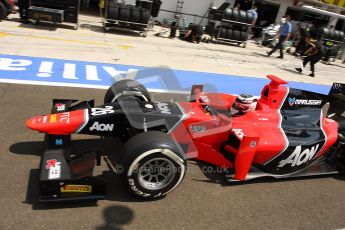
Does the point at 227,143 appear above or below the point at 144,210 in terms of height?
above

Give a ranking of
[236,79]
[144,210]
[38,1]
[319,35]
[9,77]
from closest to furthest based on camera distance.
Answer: [144,210]
[9,77]
[236,79]
[38,1]
[319,35]

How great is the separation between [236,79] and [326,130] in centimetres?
582

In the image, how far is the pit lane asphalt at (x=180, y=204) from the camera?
3723 millimetres

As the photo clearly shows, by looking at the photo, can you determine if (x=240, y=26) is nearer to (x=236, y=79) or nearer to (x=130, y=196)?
(x=236, y=79)

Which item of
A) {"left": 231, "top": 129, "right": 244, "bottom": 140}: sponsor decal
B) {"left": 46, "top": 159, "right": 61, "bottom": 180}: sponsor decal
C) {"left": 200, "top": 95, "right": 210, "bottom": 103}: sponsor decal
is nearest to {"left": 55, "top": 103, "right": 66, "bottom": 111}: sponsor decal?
{"left": 46, "top": 159, "right": 61, "bottom": 180}: sponsor decal

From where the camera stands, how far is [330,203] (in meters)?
4.86

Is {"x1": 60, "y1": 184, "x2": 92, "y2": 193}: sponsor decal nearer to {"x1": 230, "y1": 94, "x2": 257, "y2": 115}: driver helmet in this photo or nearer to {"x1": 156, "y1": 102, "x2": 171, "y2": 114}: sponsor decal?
{"x1": 156, "y1": 102, "x2": 171, "y2": 114}: sponsor decal

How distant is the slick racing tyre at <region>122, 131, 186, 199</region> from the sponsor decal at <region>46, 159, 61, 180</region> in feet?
2.38

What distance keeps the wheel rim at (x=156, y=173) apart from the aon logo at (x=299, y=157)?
1.81 meters

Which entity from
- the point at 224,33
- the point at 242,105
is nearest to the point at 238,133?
the point at 242,105

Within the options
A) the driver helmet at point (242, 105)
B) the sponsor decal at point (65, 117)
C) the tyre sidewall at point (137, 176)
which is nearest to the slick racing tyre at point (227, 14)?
the driver helmet at point (242, 105)

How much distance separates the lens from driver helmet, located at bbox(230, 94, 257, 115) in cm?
517

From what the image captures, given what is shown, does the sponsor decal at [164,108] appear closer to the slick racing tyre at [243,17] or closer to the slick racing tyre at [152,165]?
the slick racing tyre at [152,165]

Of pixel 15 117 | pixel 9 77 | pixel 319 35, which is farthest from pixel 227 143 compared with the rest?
pixel 319 35
